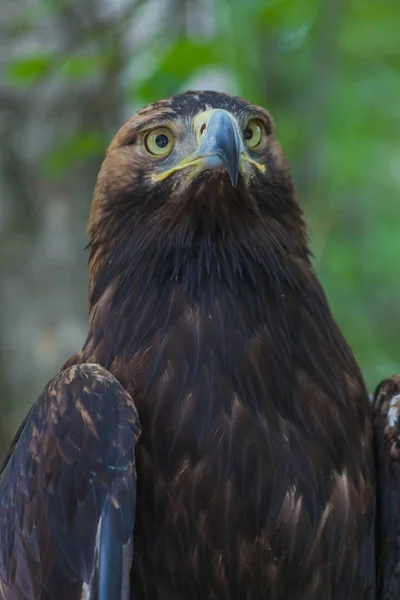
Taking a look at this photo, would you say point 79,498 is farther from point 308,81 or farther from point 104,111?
point 308,81

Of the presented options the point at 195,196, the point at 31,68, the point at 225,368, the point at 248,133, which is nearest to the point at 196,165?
the point at 195,196

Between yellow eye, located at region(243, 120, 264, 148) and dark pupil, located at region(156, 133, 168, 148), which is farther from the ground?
yellow eye, located at region(243, 120, 264, 148)

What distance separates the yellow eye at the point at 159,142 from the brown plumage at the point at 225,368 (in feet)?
0.04

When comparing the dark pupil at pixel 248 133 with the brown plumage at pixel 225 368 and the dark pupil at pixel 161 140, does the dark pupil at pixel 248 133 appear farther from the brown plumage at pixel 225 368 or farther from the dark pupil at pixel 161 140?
the dark pupil at pixel 161 140

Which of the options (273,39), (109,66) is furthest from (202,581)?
(273,39)

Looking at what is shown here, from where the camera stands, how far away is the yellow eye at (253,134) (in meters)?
4.05

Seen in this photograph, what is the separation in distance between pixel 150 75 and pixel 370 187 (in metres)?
3.66

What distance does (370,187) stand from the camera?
28.6ft

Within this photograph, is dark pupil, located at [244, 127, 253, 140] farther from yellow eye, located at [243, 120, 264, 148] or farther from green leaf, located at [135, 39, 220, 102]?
green leaf, located at [135, 39, 220, 102]

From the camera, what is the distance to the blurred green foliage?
18.5 ft

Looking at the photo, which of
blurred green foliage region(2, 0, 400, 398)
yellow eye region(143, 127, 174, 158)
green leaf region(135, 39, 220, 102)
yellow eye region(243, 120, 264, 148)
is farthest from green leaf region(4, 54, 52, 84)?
yellow eye region(243, 120, 264, 148)

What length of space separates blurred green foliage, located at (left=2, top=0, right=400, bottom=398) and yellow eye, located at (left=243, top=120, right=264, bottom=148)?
135 centimetres

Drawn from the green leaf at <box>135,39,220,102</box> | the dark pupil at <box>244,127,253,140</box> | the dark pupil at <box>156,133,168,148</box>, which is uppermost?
the green leaf at <box>135,39,220,102</box>

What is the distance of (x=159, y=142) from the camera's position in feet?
13.2
